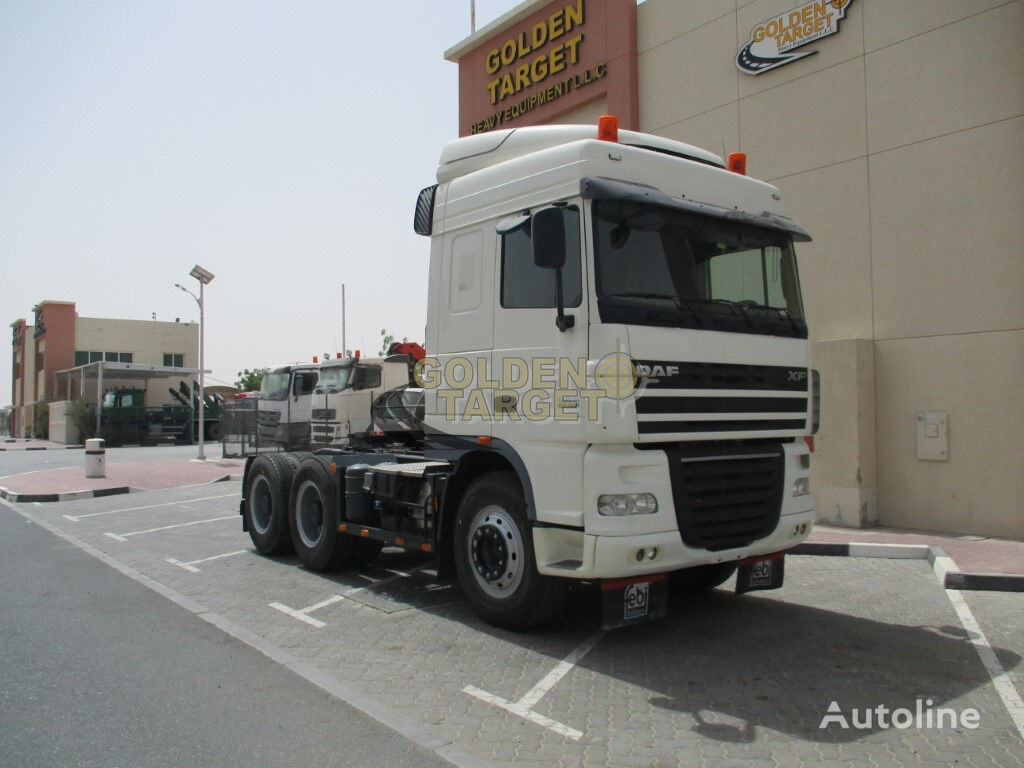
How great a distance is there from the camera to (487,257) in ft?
20.4

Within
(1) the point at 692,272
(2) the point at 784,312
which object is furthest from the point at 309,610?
(2) the point at 784,312

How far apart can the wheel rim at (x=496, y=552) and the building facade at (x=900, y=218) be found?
19.7 ft

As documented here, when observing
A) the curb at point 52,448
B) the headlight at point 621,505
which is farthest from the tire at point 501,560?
the curb at point 52,448

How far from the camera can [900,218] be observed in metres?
10.2

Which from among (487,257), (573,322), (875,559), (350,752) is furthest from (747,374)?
(875,559)

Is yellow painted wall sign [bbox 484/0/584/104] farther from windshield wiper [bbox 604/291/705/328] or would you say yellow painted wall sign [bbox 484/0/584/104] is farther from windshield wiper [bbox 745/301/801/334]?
windshield wiper [bbox 604/291/705/328]

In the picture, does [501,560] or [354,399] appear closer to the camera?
[501,560]

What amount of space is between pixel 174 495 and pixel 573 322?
13.2m

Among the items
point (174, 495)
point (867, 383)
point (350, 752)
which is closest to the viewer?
point (350, 752)

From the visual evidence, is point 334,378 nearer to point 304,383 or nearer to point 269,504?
point 269,504

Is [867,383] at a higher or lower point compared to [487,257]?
lower

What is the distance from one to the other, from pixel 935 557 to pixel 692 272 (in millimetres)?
4630

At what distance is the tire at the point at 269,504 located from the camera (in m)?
9.02

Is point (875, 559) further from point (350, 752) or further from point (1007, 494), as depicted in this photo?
point (350, 752)
